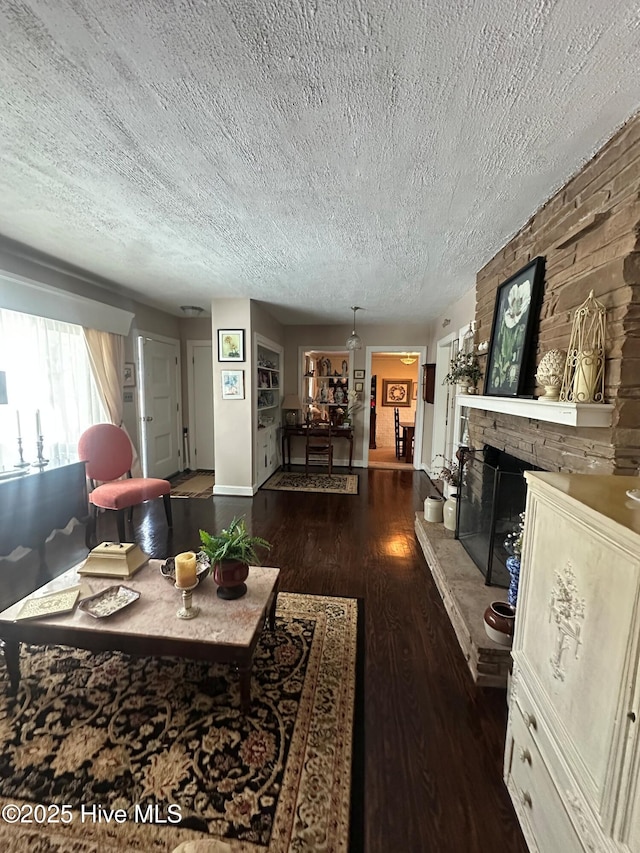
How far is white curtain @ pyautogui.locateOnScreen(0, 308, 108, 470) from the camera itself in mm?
2758

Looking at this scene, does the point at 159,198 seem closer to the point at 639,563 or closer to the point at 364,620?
the point at 639,563

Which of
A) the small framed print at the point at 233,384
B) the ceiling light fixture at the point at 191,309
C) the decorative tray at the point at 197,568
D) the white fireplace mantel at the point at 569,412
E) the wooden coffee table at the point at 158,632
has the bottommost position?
the wooden coffee table at the point at 158,632

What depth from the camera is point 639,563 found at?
2.16 feet

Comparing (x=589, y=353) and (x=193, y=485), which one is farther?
(x=193, y=485)

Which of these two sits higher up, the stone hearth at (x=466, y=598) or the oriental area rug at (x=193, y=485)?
the stone hearth at (x=466, y=598)

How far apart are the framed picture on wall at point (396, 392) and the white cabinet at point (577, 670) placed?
304 inches

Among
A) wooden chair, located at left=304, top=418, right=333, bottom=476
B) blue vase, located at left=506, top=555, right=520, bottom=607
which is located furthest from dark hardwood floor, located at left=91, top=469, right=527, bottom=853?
wooden chair, located at left=304, top=418, right=333, bottom=476

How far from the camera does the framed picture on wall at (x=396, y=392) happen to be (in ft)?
28.4

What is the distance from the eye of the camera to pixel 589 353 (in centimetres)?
145

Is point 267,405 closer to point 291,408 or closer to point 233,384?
point 291,408

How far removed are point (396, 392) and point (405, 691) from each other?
7.60m

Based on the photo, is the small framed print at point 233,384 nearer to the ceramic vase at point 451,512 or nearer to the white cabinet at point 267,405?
the white cabinet at point 267,405

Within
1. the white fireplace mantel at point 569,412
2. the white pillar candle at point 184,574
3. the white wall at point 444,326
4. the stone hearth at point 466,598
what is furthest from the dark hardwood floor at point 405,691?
the white wall at point 444,326

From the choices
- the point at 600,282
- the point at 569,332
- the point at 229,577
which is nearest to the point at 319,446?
the point at 229,577
